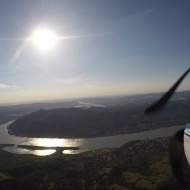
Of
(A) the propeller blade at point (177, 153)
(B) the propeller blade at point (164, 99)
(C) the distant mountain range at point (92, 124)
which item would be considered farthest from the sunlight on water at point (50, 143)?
(B) the propeller blade at point (164, 99)

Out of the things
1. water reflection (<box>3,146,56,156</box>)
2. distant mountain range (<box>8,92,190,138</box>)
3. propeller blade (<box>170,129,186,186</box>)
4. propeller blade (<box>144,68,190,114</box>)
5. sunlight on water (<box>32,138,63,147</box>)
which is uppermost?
propeller blade (<box>144,68,190,114</box>)

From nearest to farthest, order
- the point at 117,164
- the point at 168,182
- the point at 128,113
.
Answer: the point at 168,182 < the point at 117,164 < the point at 128,113

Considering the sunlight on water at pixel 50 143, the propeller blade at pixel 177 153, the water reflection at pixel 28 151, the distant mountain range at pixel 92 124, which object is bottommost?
the sunlight on water at pixel 50 143

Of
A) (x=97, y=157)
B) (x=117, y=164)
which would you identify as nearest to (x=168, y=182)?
(x=117, y=164)

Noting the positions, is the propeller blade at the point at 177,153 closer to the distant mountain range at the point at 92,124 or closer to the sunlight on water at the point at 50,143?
the sunlight on water at the point at 50,143

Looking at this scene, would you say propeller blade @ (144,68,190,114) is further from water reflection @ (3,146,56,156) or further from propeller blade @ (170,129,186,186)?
water reflection @ (3,146,56,156)

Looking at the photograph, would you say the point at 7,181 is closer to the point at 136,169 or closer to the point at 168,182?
the point at 136,169

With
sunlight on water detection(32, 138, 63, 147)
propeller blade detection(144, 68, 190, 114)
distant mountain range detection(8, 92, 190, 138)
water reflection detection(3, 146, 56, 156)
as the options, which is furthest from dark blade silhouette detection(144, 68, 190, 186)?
distant mountain range detection(8, 92, 190, 138)

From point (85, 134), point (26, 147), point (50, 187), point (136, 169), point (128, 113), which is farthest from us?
point (128, 113)
